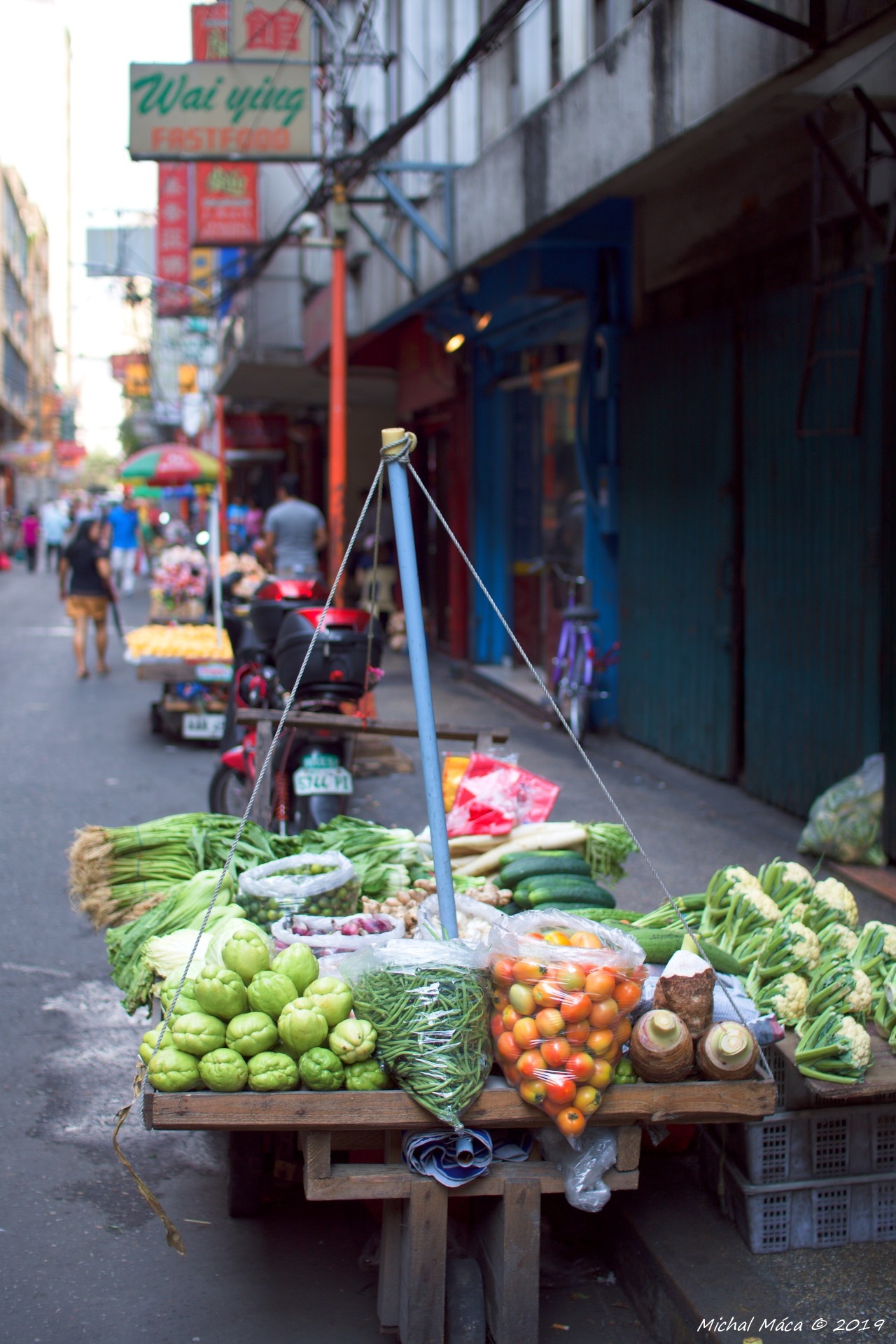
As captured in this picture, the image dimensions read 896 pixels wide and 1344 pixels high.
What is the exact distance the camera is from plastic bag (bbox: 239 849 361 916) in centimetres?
394

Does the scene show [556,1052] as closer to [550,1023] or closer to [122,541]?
[550,1023]

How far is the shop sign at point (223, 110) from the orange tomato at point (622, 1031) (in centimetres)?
945

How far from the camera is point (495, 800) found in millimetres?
4934

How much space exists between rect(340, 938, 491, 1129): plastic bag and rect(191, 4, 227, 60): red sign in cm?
1099

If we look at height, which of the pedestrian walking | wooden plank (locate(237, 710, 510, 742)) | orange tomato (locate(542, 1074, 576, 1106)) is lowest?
orange tomato (locate(542, 1074, 576, 1106))

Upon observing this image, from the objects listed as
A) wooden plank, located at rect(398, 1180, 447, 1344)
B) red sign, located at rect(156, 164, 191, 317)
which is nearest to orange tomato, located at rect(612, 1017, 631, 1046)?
wooden plank, located at rect(398, 1180, 447, 1344)

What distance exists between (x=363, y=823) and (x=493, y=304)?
8308mm

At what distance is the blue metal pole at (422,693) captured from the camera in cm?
350

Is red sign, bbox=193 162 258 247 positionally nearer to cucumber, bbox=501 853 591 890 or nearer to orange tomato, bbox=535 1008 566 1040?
cucumber, bbox=501 853 591 890

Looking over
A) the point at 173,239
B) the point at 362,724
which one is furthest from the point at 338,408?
the point at 173,239

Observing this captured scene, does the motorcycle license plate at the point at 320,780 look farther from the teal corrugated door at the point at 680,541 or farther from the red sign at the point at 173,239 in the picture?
the red sign at the point at 173,239

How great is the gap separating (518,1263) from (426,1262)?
0.22 meters

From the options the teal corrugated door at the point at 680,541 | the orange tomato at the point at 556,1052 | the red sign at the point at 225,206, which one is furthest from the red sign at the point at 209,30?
the orange tomato at the point at 556,1052

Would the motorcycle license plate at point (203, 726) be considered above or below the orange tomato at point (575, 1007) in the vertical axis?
below
